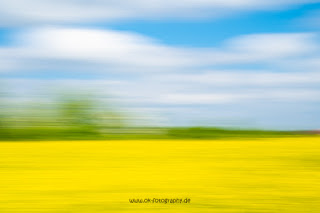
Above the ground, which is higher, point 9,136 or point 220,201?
point 9,136

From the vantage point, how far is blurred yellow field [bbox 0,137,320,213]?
8.57 feet

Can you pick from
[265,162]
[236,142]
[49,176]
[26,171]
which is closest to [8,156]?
[26,171]

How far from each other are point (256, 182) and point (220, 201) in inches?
24.7

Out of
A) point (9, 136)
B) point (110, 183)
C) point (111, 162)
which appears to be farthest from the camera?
point (9, 136)

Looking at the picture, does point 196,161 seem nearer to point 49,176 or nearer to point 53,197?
point 49,176

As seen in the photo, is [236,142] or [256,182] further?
[236,142]

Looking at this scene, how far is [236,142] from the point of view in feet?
19.2

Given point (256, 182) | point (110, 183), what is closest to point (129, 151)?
point (110, 183)

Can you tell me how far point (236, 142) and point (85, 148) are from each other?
6.60ft

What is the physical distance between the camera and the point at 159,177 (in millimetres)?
3406

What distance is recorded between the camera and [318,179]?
3348 mm

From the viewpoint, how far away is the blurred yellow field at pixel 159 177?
2.61m

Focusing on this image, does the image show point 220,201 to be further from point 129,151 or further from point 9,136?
point 9,136

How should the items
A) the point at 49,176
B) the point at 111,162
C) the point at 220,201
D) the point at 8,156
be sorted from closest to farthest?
the point at 220,201 → the point at 49,176 → the point at 111,162 → the point at 8,156
